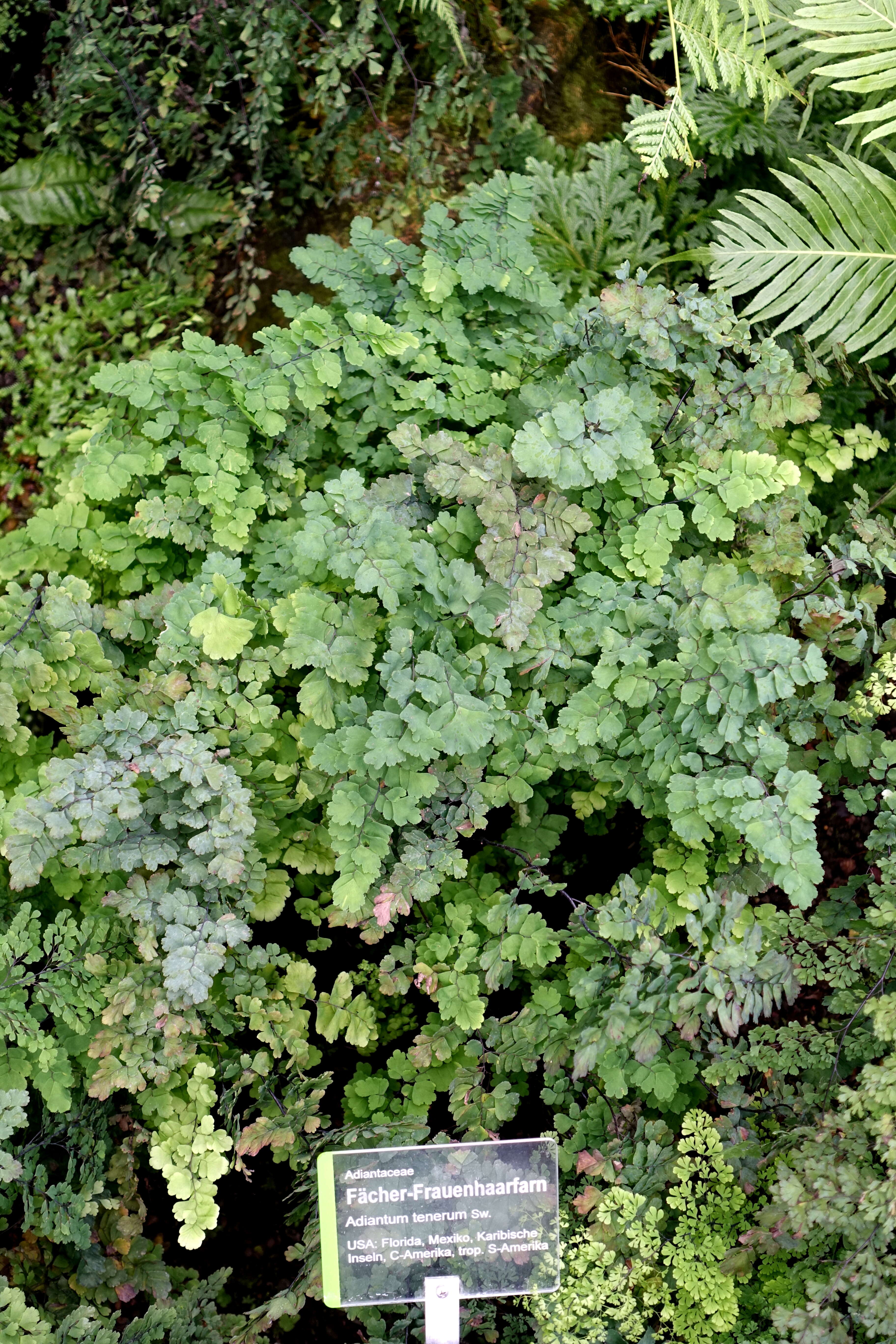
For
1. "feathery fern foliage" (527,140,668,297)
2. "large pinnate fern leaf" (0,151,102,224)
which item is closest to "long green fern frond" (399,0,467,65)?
"feathery fern foliage" (527,140,668,297)

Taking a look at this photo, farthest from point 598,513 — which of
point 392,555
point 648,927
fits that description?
point 648,927

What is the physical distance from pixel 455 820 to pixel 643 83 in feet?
10.1

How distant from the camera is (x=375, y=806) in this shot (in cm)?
210

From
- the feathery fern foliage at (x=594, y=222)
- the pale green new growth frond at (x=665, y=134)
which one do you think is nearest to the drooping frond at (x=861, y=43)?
the pale green new growth frond at (x=665, y=134)

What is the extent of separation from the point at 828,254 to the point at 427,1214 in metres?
2.73

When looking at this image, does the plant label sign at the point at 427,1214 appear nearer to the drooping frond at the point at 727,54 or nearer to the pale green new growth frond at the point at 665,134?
the pale green new growth frond at the point at 665,134

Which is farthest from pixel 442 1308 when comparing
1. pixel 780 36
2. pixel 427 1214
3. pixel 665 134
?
pixel 780 36

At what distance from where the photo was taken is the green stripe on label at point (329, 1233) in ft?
6.13

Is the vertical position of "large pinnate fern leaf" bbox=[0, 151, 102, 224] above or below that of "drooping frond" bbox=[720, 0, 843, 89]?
below

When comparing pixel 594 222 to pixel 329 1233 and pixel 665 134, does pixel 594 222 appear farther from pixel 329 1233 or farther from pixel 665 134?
pixel 329 1233

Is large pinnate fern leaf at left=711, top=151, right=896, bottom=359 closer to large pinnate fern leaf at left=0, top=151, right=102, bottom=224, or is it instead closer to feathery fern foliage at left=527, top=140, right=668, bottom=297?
feathery fern foliage at left=527, top=140, right=668, bottom=297

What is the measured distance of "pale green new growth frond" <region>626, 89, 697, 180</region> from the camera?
258cm

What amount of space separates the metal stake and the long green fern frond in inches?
126

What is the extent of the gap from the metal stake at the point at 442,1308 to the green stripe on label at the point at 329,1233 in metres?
0.18
